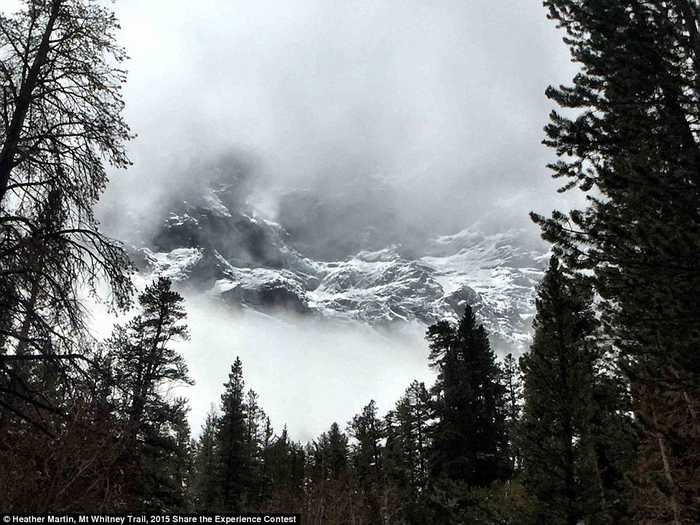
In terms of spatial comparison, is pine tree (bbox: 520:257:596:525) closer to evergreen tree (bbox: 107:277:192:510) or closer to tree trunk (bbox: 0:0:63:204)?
evergreen tree (bbox: 107:277:192:510)

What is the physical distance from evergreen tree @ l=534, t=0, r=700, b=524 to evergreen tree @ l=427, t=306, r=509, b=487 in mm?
19040

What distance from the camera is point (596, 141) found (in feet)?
23.5

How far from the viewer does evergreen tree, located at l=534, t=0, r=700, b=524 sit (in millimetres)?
6125

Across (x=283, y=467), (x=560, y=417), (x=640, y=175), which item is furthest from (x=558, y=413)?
(x=283, y=467)

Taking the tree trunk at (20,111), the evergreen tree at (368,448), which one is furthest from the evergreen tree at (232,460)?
the tree trunk at (20,111)

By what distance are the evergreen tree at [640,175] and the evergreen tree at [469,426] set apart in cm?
1904

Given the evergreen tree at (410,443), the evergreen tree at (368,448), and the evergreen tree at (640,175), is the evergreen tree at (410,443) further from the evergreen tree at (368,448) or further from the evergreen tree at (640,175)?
the evergreen tree at (640,175)

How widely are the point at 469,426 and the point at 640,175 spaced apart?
71.5 ft

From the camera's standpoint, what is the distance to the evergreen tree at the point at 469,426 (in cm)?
2511

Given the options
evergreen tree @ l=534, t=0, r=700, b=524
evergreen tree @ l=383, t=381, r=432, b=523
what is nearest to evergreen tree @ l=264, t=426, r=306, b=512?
evergreen tree @ l=383, t=381, r=432, b=523

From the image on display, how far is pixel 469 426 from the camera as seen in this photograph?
83.9ft

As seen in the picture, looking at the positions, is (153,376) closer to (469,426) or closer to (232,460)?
(232,460)

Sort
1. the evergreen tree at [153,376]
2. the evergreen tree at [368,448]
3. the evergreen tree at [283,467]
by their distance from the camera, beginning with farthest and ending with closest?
the evergreen tree at [283,467] < the evergreen tree at [368,448] < the evergreen tree at [153,376]

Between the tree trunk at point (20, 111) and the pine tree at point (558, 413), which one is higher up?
the tree trunk at point (20, 111)
